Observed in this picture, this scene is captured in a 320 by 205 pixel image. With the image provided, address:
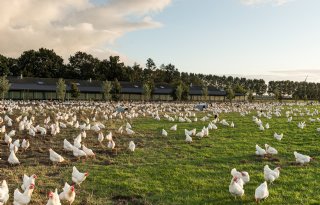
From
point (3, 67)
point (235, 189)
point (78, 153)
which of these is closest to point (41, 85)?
point (3, 67)

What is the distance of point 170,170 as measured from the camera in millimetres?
13375

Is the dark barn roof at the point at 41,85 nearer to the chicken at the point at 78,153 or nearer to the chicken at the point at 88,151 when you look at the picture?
the chicken at the point at 88,151

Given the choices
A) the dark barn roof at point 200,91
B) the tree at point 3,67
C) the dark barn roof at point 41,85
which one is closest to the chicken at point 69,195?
the dark barn roof at point 41,85

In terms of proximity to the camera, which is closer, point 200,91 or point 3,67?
point 3,67

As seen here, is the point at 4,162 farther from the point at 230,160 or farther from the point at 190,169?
the point at 230,160

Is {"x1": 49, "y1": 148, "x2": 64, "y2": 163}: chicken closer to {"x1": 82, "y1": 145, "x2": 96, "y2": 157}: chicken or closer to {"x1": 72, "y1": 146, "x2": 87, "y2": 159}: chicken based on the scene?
{"x1": 72, "y1": 146, "x2": 87, "y2": 159}: chicken

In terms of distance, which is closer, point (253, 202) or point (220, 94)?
point (253, 202)

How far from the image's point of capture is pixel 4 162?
→ 570 inches

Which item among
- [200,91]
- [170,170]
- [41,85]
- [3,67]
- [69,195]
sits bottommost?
[170,170]

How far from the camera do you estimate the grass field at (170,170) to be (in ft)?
34.5

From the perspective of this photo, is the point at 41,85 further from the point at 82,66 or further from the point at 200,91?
the point at 200,91

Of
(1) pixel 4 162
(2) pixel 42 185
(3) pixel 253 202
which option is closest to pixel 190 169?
(3) pixel 253 202

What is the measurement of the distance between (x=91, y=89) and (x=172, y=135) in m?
62.0

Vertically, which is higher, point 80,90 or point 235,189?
point 80,90
